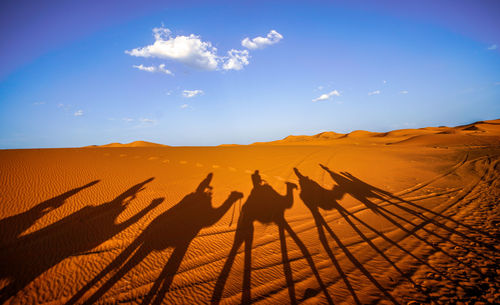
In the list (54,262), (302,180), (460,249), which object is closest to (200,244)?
(54,262)

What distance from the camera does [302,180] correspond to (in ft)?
36.9

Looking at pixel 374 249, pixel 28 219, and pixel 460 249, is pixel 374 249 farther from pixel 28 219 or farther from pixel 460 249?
pixel 28 219

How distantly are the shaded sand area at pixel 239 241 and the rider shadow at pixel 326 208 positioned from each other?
0.14 feet

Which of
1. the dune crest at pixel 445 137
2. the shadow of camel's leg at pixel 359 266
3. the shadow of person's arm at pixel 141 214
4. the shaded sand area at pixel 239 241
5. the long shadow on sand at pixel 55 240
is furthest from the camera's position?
the dune crest at pixel 445 137

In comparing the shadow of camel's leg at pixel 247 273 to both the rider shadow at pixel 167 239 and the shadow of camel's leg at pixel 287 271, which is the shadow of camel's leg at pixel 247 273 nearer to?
the shadow of camel's leg at pixel 287 271

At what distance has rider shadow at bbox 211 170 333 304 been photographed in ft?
11.8

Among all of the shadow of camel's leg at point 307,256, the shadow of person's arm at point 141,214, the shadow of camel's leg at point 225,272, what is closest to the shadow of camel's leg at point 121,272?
the shadow of person's arm at point 141,214

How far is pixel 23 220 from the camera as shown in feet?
18.4

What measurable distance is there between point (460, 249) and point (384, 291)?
2.64 metres

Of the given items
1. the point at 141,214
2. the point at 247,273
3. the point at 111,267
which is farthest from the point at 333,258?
the point at 141,214

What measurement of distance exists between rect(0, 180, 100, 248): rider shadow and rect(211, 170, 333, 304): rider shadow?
5.45 metres

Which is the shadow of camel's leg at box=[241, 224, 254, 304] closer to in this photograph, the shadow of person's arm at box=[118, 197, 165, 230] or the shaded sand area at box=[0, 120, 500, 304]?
the shaded sand area at box=[0, 120, 500, 304]

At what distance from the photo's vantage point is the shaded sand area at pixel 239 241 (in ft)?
11.4

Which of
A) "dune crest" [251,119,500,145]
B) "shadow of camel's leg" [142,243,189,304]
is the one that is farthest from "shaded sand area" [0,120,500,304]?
"dune crest" [251,119,500,145]
